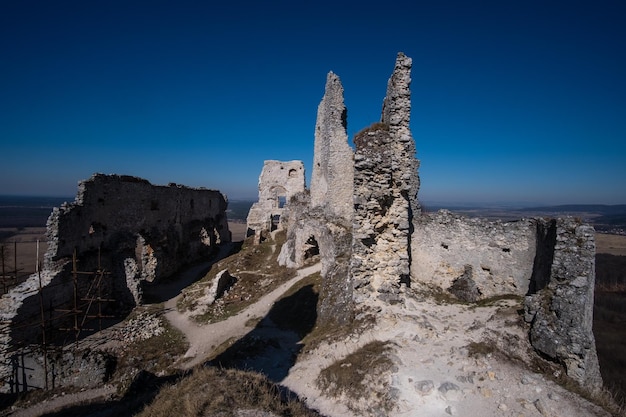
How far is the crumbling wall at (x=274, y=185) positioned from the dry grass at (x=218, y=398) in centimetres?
2543

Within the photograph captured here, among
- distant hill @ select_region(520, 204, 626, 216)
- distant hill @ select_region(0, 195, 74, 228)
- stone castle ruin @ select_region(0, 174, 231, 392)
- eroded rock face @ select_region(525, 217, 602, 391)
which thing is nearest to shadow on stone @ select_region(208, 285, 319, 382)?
stone castle ruin @ select_region(0, 174, 231, 392)

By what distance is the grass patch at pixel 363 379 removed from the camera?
6.11 meters

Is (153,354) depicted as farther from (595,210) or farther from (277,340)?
(595,210)

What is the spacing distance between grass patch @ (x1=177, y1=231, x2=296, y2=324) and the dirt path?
0.38 metres

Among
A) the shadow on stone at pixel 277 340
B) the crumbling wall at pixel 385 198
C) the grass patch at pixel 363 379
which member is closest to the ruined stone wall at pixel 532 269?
the crumbling wall at pixel 385 198

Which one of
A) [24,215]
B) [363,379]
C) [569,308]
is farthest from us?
[24,215]

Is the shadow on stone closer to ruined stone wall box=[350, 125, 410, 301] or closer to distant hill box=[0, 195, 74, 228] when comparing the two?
ruined stone wall box=[350, 125, 410, 301]

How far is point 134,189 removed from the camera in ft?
57.4

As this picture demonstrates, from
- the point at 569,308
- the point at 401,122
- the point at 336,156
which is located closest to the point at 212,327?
the point at 401,122

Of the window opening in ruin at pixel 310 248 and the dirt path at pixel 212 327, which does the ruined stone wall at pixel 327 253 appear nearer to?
the window opening in ruin at pixel 310 248

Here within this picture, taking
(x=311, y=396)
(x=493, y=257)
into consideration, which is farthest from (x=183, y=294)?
(x=493, y=257)

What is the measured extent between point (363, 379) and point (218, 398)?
9.75 ft

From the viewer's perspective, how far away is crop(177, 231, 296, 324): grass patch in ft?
46.6

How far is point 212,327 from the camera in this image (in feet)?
42.2
